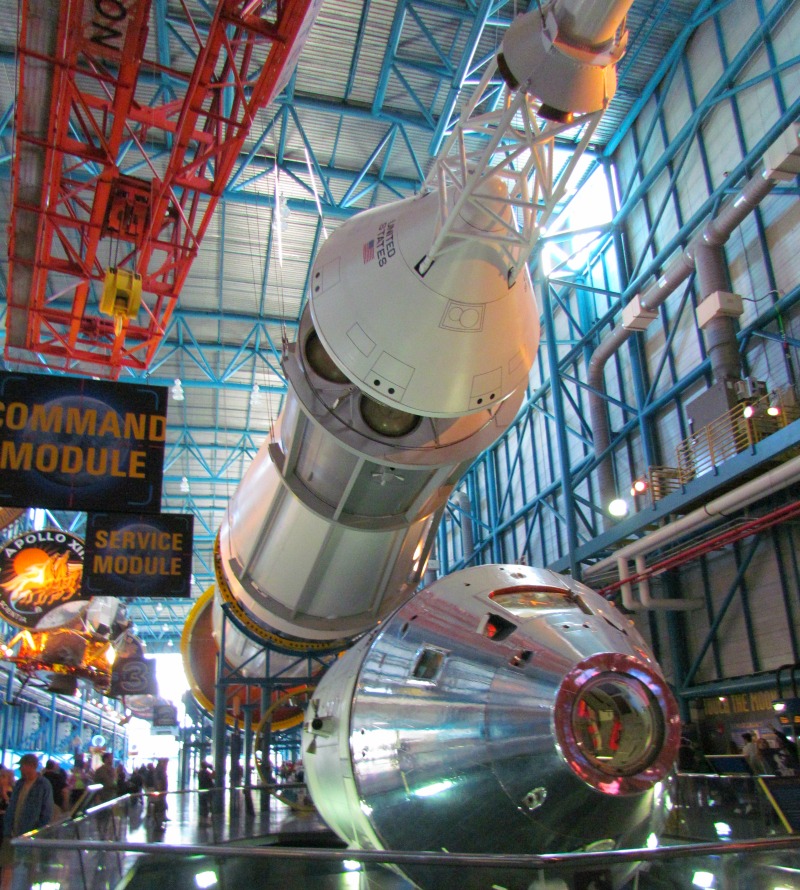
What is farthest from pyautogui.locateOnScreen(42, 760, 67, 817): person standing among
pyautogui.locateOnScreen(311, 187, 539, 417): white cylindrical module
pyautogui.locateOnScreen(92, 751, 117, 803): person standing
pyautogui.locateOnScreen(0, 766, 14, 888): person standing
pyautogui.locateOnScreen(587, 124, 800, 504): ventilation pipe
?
pyautogui.locateOnScreen(587, 124, 800, 504): ventilation pipe

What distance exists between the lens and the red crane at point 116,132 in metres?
11.9

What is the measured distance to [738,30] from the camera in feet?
52.5

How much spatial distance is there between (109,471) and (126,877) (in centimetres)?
460

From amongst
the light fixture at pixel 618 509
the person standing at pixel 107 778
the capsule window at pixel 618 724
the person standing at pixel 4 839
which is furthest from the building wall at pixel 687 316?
the person standing at pixel 4 839

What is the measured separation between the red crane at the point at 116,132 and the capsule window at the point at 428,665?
10837 millimetres

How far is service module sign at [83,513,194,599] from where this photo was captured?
30.2ft

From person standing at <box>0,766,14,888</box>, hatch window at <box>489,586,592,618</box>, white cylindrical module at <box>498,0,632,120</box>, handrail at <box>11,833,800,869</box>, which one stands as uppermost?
white cylindrical module at <box>498,0,632,120</box>

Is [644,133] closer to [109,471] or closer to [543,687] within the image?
[109,471]

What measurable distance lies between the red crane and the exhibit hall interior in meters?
0.09

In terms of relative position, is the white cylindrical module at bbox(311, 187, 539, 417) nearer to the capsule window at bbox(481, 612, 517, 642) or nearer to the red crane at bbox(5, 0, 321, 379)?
the capsule window at bbox(481, 612, 517, 642)

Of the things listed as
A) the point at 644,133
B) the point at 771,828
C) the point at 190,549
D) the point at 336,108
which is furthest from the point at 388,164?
the point at 771,828

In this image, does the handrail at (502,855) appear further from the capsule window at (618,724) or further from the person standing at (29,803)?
the person standing at (29,803)

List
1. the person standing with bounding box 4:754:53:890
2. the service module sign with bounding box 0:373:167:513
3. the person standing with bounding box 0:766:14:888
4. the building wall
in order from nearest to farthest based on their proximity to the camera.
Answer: the person standing with bounding box 0:766:14:888 < the person standing with bounding box 4:754:53:890 < the service module sign with bounding box 0:373:167:513 < the building wall

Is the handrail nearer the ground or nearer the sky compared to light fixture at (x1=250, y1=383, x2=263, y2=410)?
nearer the ground
